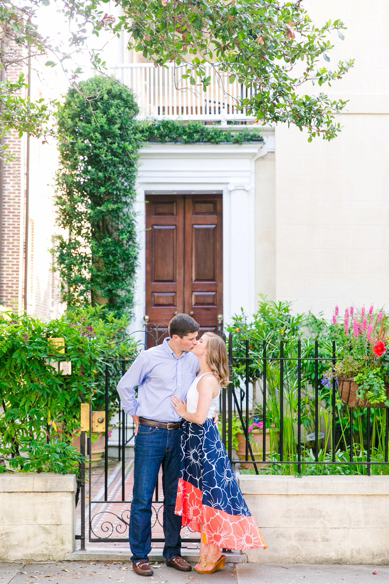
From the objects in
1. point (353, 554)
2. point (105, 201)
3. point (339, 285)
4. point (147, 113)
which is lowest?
point (353, 554)

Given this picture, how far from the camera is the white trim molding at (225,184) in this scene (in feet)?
30.7

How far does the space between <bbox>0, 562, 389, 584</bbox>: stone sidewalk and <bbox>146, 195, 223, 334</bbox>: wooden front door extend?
17.1ft

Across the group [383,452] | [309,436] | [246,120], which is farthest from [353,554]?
[246,120]

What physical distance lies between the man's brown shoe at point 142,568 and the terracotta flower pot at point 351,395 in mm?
1836

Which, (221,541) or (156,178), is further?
(156,178)

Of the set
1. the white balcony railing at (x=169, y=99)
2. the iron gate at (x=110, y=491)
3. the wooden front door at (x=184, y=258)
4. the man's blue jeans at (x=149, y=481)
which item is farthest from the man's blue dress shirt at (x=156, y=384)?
the white balcony railing at (x=169, y=99)

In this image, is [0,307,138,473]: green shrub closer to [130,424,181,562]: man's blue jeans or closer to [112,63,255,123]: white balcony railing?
[130,424,181,562]: man's blue jeans

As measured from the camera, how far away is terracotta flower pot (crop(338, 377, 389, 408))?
4.70 m

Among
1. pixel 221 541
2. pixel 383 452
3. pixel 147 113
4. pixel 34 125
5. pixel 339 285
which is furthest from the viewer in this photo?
pixel 147 113

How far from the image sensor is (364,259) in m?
9.04

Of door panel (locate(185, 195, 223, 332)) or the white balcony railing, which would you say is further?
door panel (locate(185, 195, 223, 332))

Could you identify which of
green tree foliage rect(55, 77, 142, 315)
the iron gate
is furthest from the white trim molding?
the iron gate

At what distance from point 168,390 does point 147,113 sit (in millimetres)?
6251

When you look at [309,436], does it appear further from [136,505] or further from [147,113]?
[147,113]
